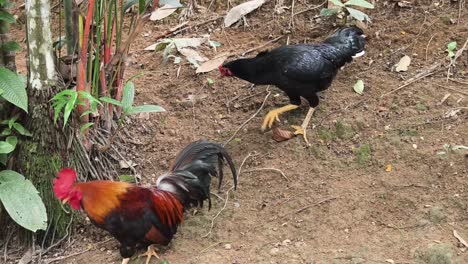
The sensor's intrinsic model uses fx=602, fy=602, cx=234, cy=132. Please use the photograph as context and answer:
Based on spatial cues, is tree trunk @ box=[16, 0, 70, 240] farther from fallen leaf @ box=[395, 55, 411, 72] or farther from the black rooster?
fallen leaf @ box=[395, 55, 411, 72]

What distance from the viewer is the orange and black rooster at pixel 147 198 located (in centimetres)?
368

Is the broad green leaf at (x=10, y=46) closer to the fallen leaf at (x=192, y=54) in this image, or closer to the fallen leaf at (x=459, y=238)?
the fallen leaf at (x=192, y=54)

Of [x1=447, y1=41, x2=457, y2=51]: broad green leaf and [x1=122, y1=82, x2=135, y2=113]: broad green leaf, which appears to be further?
[x1=447, y1=41, x2=457, y2=51]: broad green leaf

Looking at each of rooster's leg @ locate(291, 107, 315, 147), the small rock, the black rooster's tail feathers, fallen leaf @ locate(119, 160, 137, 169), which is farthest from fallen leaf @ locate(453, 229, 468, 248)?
fallen leaf @ locate(119, 160, 137, 169)

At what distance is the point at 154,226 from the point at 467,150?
2193mm

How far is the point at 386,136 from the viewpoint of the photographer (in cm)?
447

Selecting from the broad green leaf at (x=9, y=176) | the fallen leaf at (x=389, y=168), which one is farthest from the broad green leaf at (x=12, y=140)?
the fallen leaf at (x=389, y=168)

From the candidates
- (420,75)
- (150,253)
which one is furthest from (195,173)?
(420,75)

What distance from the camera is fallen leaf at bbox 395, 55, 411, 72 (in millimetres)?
5004

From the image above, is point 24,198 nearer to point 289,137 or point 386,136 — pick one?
point 289,137

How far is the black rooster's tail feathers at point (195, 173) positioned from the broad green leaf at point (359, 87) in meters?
1.41

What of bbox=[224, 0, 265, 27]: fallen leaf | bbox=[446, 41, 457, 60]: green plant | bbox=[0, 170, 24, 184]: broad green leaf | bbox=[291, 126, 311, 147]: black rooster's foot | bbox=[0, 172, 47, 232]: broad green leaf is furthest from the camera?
bbox=[224, 0, 265, 27]: fallen leaf

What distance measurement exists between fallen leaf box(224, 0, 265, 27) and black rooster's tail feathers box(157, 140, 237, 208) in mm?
2137

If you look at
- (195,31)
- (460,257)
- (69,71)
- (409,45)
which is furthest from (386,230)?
(195,31)
